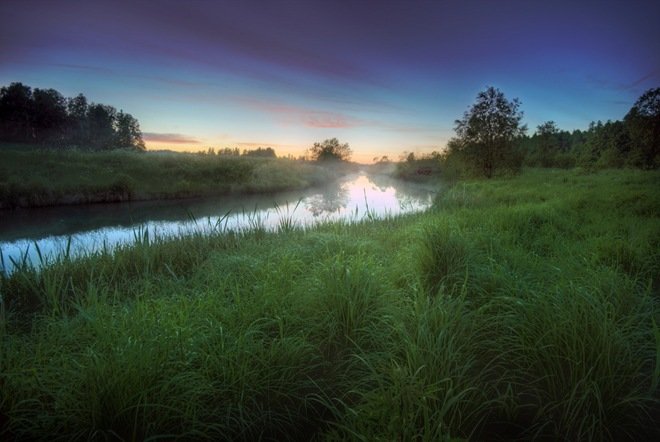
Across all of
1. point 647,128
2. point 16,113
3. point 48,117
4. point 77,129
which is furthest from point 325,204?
point 77,129

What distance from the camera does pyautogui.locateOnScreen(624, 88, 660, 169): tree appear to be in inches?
587

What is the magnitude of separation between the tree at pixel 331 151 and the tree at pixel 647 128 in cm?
6051

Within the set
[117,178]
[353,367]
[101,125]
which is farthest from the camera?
[101,125]

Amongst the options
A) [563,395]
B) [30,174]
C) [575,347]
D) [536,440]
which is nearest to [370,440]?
[536,440]

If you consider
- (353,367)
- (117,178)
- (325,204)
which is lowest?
(325,204)

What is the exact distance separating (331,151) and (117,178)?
5913 cm

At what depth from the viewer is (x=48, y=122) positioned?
137ft

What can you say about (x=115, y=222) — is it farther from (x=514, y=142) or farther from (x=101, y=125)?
(x=101, y=125)

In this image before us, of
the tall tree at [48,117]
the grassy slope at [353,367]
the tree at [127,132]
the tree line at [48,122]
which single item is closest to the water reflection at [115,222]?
the grassy slope at [353,367]

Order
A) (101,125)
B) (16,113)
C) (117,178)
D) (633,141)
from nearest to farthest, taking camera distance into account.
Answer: (633,141), (117,178), (16,113), (101,125)

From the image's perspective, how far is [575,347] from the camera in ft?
7.13

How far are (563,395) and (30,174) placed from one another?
984 inches

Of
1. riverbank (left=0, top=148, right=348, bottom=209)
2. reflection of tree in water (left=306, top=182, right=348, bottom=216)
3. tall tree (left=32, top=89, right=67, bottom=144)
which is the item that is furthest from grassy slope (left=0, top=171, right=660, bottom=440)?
tall tree (left=32, top=89, right=67, bottom=144)

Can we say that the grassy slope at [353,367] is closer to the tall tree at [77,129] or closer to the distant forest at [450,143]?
the distant forest at [450,143]
